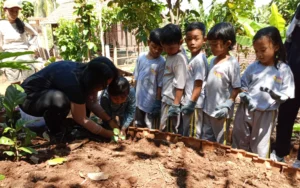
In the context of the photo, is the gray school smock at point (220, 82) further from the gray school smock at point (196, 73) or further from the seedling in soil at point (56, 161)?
the seedling in soil at point (56, 161)

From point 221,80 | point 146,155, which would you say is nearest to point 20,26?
point 146,155

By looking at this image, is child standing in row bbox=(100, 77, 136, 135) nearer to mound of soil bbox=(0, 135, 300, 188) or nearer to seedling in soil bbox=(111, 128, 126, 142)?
seedling in soil bbox=(111, 128, 126, 142)

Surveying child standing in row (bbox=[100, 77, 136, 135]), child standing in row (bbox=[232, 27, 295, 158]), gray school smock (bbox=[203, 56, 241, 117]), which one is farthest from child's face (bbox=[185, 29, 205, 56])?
child standing in row (bbox=[100, 77, 136, 135])

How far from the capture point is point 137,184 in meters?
1.68

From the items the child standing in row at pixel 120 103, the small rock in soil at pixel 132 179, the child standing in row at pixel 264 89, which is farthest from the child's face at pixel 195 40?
the small rock in soil at pixel 132 179

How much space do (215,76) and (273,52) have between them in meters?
0.50

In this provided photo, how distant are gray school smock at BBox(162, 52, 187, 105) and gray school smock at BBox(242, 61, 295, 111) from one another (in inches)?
22.8

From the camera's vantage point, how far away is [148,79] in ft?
9.43

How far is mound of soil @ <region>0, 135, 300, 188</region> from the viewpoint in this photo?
1.69 m

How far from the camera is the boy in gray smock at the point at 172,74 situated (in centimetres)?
252

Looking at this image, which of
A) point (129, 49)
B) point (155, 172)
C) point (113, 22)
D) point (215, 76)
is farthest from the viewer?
point (129, 49)

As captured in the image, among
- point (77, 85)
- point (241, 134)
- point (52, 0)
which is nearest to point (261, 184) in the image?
point (241, 134)

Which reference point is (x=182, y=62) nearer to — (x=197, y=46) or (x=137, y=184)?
(x=197, y=46)

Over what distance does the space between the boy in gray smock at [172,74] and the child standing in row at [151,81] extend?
15cm
